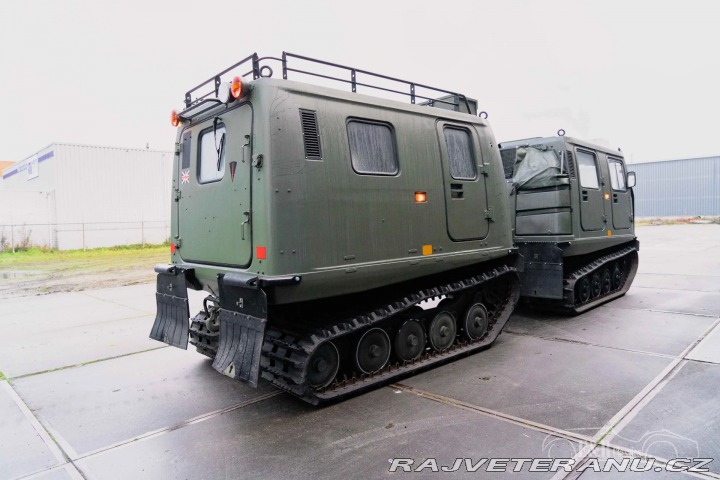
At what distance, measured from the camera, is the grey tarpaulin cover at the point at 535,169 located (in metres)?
7.89

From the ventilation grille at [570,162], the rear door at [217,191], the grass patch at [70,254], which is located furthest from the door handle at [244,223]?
the grass patch at [70,254]

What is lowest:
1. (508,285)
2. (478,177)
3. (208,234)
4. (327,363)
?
(327,363)

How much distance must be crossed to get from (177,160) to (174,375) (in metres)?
2.42

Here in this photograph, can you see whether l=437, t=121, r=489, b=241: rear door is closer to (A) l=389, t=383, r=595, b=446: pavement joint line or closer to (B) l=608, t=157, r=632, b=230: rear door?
(A) l=389, t=383, r=595, b=446: pavement joint line

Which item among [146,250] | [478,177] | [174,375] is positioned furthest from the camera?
[146,250]

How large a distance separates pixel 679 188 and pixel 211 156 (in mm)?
52395

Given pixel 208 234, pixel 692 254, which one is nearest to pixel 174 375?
pixel 208 234

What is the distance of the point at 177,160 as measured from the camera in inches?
Answer: 218

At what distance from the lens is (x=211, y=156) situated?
5004mm

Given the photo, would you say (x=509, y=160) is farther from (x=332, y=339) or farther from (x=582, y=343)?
(x=332, y=339)

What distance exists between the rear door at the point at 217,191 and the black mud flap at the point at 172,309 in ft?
0.86

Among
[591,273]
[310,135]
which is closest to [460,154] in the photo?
[310,135]

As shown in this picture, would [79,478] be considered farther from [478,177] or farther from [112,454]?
[478,177]

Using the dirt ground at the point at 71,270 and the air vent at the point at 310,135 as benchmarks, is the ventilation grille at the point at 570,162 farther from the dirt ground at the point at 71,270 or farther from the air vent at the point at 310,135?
the dirt ground at the point at 71,270
